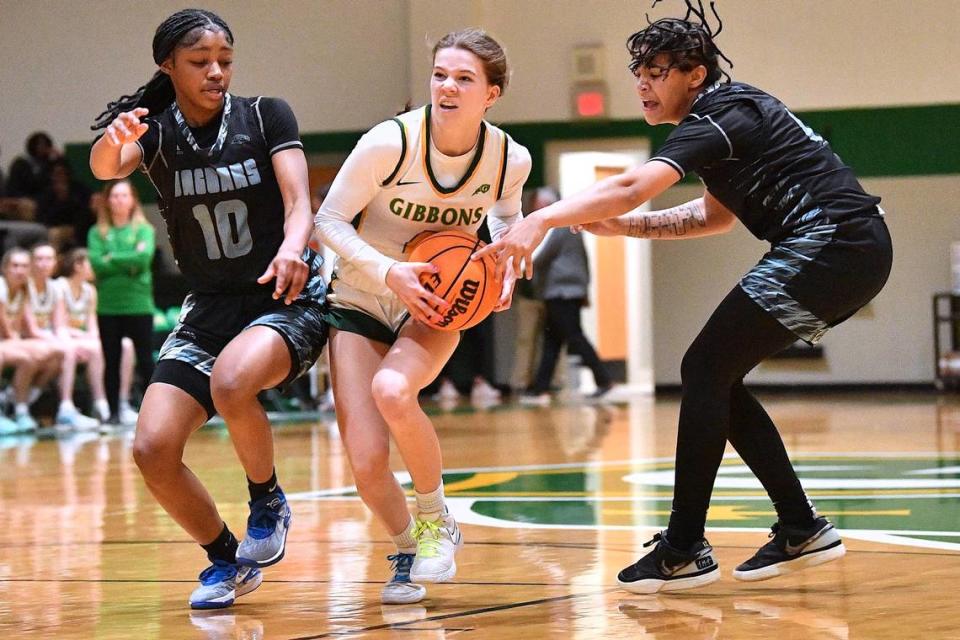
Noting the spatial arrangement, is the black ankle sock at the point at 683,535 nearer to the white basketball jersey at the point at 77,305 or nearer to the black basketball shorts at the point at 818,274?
the black basketball shorts at the point at 818,274

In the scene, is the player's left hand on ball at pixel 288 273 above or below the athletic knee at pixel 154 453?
above

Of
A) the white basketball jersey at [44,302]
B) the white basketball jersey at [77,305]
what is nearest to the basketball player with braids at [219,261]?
the white basketball jersey at [44,302]

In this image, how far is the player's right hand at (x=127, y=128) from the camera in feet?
12.0

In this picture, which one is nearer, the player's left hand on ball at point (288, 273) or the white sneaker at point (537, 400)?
Result: the player's left hand on ball at point (288, 273)

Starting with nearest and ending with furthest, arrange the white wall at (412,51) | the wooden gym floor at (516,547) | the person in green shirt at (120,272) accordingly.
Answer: the wooden gym floor at (516,547) < the person in green shirt at (120,272) < the white wall at (412,51)

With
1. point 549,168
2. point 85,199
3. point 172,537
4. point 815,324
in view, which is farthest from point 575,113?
point 815,324

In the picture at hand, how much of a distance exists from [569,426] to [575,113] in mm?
5340

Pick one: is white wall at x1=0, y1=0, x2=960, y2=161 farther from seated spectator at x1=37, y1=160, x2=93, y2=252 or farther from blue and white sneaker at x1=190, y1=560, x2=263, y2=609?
blue and white sneaker at x1=190, y1=560, x2=263, y2=609

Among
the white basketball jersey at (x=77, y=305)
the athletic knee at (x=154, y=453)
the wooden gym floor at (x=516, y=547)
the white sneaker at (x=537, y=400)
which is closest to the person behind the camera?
the wooden gym floor at (x=516, y=547)

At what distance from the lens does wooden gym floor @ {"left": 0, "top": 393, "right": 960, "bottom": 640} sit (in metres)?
3.45

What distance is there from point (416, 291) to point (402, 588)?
0.81 metres

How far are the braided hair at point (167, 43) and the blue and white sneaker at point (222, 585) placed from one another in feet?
4.27

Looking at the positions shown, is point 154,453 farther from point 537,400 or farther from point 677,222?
point 537,400

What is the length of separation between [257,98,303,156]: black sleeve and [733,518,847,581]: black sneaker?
173cm
